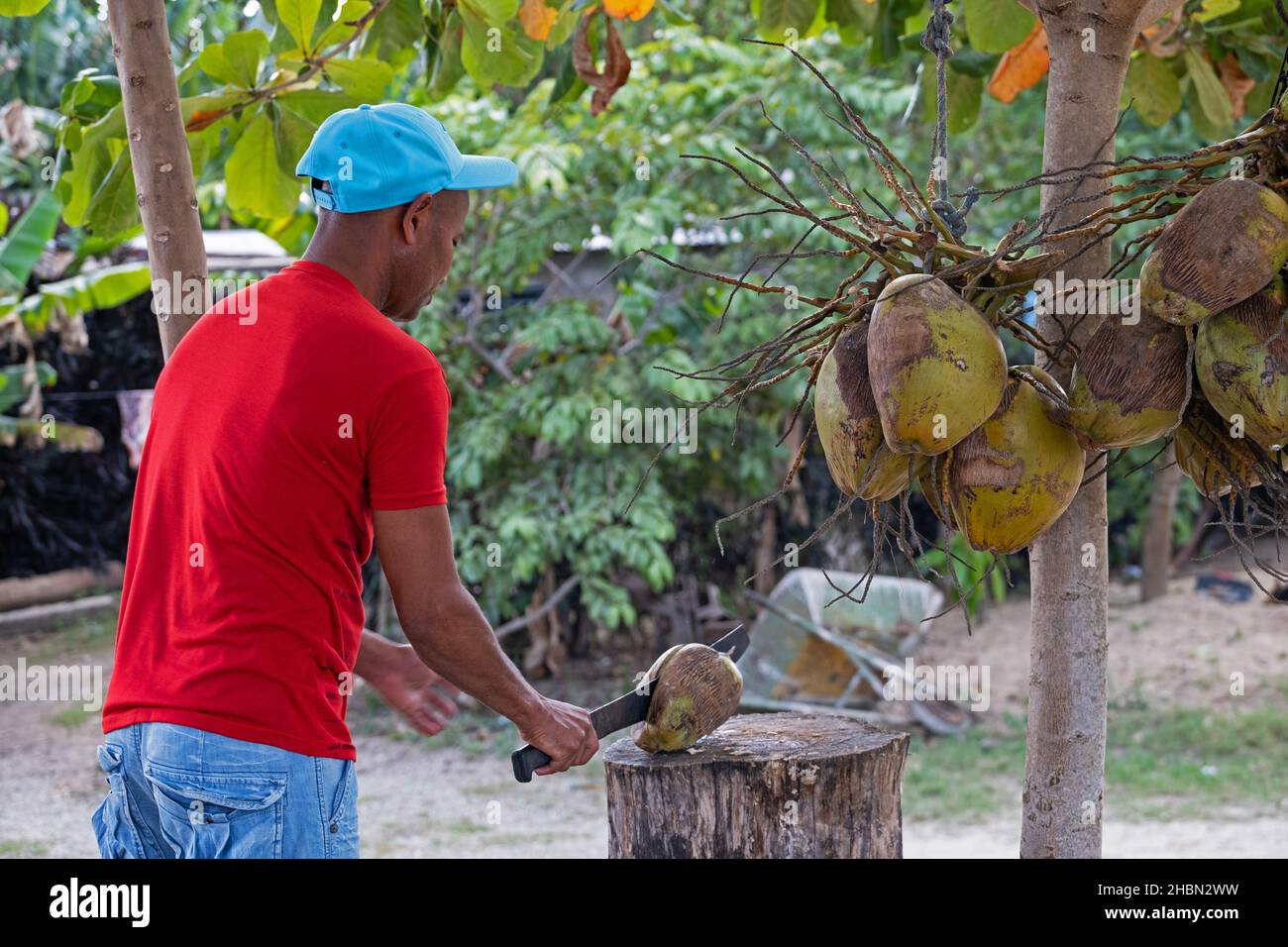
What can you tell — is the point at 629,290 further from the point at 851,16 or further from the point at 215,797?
the point at 215,797

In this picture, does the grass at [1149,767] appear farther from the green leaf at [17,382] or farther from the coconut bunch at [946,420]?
the green leaf at [17,382]

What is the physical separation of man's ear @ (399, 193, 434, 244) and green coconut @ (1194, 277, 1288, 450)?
42.1 inches

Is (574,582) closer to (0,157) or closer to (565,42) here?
(565,42)

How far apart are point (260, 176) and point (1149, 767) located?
4844mm

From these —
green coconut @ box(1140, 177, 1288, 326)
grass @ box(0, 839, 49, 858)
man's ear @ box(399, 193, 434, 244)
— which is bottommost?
grass @ box(0, 839, 49, 858)

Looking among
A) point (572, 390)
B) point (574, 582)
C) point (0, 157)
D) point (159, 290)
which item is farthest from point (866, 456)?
point (0, 157)

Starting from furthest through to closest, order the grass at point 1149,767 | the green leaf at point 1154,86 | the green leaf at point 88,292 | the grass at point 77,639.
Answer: the grass at point 77,639
the green leaf at point 88,292
the grass at point 1149,767
the green leaf at point 1154,86

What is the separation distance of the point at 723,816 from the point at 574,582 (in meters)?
5.13

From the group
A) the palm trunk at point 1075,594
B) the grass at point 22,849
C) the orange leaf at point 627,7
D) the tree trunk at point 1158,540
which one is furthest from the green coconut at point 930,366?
the tree trunk at point 1158,540

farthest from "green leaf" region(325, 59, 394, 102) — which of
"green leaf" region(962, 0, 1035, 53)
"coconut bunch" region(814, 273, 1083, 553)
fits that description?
"coconut bunch" region(814, 273, 1083, 553)

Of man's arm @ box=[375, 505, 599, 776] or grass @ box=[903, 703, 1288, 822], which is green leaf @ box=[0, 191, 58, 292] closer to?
grass @ box=[903, 703, 1288, 822]

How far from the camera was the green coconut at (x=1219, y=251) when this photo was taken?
1.43 meters

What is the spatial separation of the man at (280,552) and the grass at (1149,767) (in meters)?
4.11

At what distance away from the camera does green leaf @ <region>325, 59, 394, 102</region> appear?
2637mm
